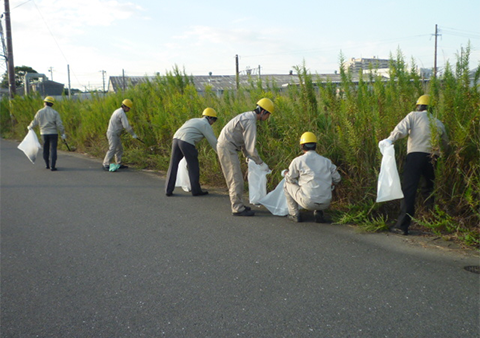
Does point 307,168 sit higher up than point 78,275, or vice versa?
point 307,168

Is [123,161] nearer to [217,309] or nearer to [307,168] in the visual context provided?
[307,168]

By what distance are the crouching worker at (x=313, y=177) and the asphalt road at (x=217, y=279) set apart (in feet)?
1.13

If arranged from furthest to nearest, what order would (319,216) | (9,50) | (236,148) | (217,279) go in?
(9,50) < (236,148) < (319,216) < (217,279)

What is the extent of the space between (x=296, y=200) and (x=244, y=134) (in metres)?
1.29

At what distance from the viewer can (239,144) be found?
6.82 m

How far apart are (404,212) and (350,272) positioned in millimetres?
1565

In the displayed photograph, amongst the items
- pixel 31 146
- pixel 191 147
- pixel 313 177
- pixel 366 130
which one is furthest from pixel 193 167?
pixel 31 146

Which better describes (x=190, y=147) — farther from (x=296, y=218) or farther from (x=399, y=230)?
(x=399, y=230)

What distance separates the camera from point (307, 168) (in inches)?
231

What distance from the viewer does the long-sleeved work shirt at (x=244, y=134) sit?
21.0ft

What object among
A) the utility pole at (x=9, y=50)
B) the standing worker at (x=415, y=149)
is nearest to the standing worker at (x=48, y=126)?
the standing worker at (x=415, y=149)

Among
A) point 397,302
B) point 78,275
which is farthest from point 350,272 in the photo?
point 78,275

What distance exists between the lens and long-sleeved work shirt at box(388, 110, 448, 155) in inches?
208

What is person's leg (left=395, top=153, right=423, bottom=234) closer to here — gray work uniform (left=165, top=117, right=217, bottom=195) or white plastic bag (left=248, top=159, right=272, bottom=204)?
white plastic bag (left=248, top=159, right=272, bottom=204)
